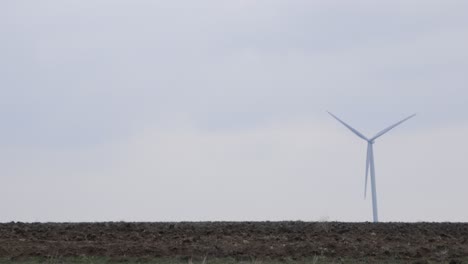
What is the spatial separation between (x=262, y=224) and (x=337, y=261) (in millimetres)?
9008

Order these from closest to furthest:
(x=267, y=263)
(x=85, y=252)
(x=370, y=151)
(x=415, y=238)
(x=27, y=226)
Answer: (x=267, y=263) < (x=85, y=252) < (x=415, y=238) < (x=27, y=226) < (x=370, y=151)

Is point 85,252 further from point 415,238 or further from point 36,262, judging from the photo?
point 415,238

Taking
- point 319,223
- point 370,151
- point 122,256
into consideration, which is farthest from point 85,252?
point 370,151

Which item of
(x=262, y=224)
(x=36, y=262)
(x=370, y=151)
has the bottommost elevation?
(x=36, y=262)

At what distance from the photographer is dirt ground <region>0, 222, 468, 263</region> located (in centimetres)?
2470

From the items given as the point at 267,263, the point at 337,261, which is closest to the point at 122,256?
the point at 267,263

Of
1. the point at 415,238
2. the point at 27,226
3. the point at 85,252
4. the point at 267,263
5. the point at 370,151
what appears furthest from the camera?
Answer: the point at 370,151

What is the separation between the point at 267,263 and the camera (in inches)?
914

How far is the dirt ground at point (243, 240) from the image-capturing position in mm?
24703

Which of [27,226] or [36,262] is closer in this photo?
[36,262]

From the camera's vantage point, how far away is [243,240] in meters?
27.4

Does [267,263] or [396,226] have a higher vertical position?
[396,226]

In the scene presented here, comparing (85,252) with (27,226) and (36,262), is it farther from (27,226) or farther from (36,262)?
(27,226)

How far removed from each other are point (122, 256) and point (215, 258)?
2.32m
